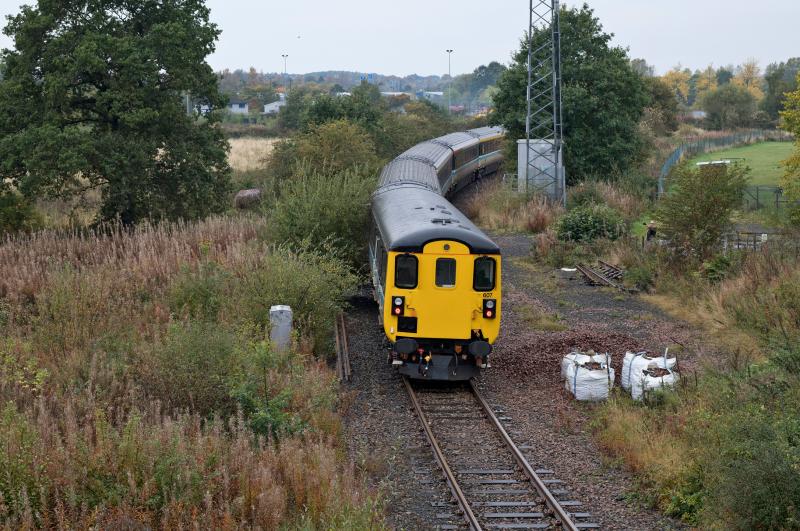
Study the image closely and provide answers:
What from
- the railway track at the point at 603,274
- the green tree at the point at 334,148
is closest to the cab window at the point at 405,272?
the railway track at the point at 603,274

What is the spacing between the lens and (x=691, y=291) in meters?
20.3

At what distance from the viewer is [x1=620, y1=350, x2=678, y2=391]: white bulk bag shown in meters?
13.2

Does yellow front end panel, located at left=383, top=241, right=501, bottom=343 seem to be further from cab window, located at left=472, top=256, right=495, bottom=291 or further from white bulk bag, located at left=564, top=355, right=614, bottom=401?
white bulk bag, located at left=564, top=355, right=614, bottom=401

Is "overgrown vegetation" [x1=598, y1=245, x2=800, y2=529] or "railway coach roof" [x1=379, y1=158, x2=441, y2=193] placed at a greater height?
"railway coach roof" [x1=379, y1=158, x2=441, y2=193]

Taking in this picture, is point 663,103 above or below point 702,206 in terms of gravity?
above

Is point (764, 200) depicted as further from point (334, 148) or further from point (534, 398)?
point (534, 398)

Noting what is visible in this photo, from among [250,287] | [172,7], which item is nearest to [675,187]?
[250,287]

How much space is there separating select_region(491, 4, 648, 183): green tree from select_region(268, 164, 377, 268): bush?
19.6 m

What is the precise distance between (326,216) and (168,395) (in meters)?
10.0

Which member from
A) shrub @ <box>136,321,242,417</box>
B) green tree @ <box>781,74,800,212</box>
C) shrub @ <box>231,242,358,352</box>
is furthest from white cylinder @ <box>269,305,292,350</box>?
green tree @ <box>781,74,800,212</box>

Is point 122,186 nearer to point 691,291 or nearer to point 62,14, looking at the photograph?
point 62,14

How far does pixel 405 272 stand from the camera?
14.0 m

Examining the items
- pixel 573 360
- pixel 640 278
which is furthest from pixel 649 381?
pixel 640 278

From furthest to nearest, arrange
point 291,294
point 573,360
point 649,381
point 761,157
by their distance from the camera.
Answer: point 761,157 < point 291,294 < point 573,360 < point 649,381
